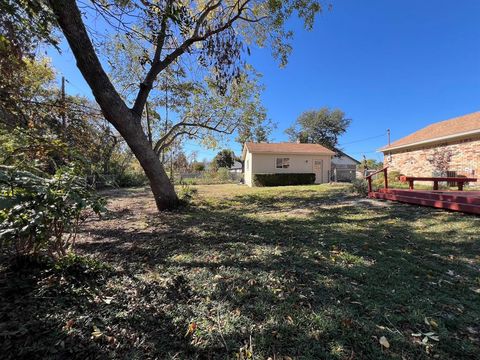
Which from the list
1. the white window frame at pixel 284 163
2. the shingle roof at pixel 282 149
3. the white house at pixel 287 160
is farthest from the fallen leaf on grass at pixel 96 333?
the white window frame at pixel 284 163

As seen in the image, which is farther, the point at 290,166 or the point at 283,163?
the point at 290,166

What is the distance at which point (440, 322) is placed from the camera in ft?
6.48

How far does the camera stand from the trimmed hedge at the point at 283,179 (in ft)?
59.6

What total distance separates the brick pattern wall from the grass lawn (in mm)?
10239

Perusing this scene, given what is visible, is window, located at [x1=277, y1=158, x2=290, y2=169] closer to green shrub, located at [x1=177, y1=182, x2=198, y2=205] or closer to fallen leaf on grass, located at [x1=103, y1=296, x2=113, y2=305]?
green shrub, located at [x1=177, y1=182, x2=198, y2=205]

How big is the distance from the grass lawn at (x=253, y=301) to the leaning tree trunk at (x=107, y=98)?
292 cm

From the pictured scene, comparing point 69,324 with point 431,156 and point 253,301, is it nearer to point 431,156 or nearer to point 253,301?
point 253,301

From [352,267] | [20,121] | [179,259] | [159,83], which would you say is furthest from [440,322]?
[159,83]

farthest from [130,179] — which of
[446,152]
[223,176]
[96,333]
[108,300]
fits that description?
[446,152]

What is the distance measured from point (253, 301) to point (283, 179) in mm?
16864

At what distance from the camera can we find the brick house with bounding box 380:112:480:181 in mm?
11414

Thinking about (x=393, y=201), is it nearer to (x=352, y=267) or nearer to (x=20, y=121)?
(x=352, y=267)

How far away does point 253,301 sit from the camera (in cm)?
225

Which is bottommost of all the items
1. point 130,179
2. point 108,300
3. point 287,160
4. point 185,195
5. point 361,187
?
point 108,300
